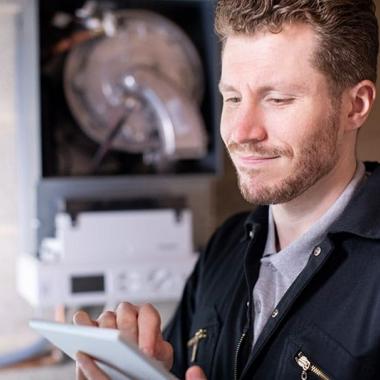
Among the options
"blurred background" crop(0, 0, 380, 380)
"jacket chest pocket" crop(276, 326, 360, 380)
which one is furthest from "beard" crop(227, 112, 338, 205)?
"blurred background" crop(0, 0, 380, 380)

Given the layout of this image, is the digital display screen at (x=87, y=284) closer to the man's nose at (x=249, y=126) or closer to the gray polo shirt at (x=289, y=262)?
the gray polo shirt at (x=289, y=262)

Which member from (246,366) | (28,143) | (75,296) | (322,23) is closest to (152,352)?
(246,366)

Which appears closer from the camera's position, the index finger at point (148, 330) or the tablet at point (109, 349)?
the tablet at point (109, 349)

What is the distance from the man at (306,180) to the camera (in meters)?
0.83

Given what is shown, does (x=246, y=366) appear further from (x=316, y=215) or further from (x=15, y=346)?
(x=15, y=346)

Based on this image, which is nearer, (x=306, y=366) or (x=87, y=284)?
A: (x=306, y=366)

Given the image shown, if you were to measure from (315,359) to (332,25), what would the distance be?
434 mm

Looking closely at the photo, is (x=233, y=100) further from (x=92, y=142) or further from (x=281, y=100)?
(x=92, y=142)

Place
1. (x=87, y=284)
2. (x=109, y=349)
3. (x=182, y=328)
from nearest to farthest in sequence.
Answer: (x=109, y=349) → (x=182, y=328) → (x=87, y=284)

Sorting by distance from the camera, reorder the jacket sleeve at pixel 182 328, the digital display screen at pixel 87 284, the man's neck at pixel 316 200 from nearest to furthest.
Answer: the man's neck at pixel 316 200, the jacket sleeve at pixel 182 328, the digital display screen at pixel 87 284

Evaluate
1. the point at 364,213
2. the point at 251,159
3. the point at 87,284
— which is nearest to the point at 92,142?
the point at 87,284

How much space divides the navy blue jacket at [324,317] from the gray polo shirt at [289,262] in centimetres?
1

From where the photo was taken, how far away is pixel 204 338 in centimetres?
102

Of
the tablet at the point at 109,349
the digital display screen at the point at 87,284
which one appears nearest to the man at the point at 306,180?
the tablet at the point at 109,349
